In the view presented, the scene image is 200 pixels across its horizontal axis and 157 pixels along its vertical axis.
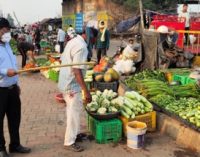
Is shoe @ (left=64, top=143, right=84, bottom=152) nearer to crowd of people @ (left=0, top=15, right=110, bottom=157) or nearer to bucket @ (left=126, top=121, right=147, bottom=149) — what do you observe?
crowd of people @ (left=0, top=15, right=110, bottom=157)

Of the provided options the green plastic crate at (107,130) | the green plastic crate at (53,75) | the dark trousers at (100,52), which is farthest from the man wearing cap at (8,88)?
the dark trousers at (100,52)

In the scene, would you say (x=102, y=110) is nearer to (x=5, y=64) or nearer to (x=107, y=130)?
(x=107, y=130)

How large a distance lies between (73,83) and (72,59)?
390 millimetres

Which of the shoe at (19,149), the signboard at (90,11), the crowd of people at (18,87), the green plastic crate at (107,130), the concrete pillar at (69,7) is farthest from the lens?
the concrete pillar at (69,7)

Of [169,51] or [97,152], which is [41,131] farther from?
[169,51]

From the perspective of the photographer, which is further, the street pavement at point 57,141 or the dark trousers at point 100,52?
the dark trousers at point 100,52

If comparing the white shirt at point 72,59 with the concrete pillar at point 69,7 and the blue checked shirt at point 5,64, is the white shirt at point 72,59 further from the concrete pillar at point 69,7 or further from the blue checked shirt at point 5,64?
the concrete pillar at point 69,7

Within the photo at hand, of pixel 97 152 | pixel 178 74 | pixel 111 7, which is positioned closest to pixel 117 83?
pixel 178 74

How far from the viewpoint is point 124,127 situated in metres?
6.18

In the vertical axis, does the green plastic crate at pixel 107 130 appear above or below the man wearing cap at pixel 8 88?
below

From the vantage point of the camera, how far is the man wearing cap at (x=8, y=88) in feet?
16.4

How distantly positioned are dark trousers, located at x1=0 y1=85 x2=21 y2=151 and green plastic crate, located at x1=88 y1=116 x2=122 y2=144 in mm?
1367

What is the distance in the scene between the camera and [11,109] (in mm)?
5332

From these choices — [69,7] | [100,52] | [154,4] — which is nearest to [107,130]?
[100,52]
